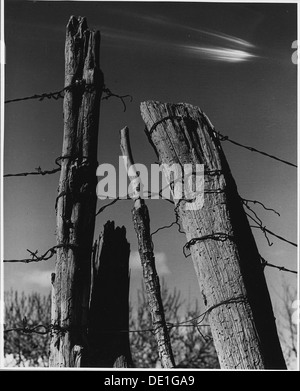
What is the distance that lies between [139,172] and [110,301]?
0.89 metres

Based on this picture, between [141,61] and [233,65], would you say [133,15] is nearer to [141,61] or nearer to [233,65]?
[141,61]

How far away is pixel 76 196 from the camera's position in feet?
10.3

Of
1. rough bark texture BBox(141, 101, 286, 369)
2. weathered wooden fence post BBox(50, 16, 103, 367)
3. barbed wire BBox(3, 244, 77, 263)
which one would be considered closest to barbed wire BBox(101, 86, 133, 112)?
weathered wooden fence post BBox(50, 16, 103, 367)

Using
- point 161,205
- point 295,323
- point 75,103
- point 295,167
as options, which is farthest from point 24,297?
point 295,167

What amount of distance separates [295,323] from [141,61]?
7.07 ft

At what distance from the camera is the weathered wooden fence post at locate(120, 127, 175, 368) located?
10.9 feet

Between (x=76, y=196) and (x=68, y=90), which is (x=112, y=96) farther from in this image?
(x=76, y=196)

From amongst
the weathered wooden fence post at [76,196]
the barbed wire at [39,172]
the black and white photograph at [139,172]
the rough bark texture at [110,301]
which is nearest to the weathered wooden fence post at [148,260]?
the black and white photograph at [139,172]

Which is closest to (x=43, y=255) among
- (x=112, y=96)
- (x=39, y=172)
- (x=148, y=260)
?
(x=39, y=172)

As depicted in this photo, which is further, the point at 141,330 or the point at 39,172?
the point at 39,172

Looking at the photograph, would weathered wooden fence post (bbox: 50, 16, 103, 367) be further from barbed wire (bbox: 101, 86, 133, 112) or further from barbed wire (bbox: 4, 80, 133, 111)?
barbed wire (bbox: 101, 86, 133, 112)

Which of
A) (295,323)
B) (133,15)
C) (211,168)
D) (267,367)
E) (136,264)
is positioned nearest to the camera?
(267,367)

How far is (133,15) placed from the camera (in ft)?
12.3

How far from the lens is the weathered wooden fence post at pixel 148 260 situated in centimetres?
331
